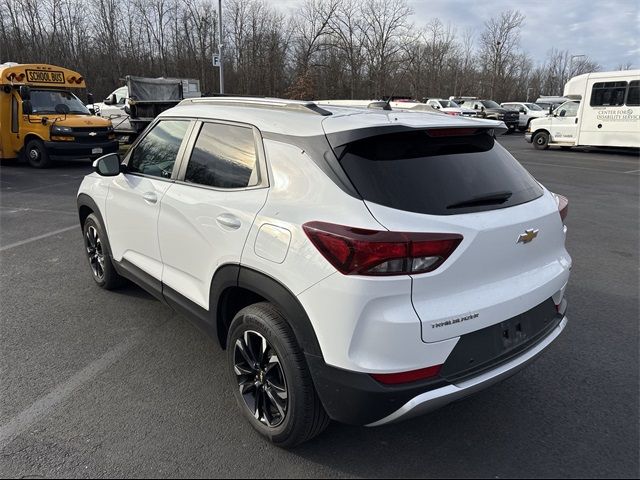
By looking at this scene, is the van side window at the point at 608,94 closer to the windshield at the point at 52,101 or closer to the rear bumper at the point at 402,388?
the windshield at the point at 52,101

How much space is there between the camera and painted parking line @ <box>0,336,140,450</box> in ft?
9.20

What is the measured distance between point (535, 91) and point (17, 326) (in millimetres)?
80677

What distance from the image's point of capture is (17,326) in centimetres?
410

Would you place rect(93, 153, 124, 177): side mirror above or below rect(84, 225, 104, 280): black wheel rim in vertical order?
above

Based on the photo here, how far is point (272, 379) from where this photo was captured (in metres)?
2.65

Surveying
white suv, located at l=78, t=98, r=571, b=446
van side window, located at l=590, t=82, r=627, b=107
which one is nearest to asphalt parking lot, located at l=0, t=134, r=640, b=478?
white suv, located at l=78, t=98, r=571, b=446

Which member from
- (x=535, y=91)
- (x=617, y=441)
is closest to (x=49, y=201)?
(x=617, y=441)

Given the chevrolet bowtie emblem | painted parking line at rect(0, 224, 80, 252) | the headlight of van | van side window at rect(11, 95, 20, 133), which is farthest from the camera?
van side window at rect(11, 95, 20, 133)

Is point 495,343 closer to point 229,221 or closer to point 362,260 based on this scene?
point 362,260

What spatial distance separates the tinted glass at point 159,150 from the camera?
3.58 metres

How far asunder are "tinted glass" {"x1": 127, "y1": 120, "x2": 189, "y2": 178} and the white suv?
1.40 feet

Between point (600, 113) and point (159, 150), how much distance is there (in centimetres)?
1892

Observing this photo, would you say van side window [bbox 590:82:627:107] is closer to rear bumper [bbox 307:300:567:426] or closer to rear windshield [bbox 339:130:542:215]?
rear windshield [bbox 339:130:542:215]

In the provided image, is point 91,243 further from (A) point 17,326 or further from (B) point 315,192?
(B) point 315,192
